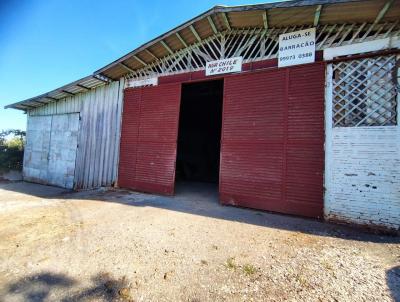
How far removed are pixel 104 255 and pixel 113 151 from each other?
5.13 metres

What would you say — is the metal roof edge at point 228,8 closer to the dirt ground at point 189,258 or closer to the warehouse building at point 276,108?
the warehouse building at point 276,108

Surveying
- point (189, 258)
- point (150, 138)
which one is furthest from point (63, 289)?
point (150, 138)

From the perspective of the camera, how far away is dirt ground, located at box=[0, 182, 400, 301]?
95.8 inches

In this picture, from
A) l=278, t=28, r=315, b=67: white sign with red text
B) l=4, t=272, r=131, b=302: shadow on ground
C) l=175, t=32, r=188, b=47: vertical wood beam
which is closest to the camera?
l=4, t=272, r=131, b=302: shadow on ground

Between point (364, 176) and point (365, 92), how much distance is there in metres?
1.61

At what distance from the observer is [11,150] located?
13.3 meters

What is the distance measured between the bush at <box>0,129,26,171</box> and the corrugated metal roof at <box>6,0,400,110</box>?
23.8 feet

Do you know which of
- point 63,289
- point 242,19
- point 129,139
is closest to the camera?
point 63,289

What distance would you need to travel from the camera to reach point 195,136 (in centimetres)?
1341

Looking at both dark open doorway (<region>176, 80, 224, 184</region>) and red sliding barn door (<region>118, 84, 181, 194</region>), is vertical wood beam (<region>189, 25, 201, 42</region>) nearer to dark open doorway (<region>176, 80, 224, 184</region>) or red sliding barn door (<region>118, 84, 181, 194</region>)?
red sliding barn door (<region>118, 84, 181, 194</region>)

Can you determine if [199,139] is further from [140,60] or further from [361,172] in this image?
[361,172]

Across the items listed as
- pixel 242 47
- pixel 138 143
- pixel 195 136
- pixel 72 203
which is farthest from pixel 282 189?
pixel 195 136

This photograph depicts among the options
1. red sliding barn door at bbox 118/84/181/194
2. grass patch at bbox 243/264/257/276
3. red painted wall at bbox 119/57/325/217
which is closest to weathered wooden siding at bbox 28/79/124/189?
red sliding barn door at bbox 118/84/181/194

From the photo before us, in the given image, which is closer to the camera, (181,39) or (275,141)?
(275,141)
